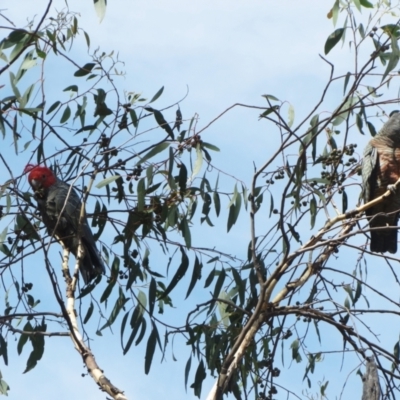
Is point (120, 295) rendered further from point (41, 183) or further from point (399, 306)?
point (399, 306)

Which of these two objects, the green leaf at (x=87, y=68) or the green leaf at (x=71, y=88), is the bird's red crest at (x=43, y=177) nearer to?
the green leaf at (x=71, y=88)


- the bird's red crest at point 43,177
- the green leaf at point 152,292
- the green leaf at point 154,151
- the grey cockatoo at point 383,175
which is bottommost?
the green leaf at point 152,292

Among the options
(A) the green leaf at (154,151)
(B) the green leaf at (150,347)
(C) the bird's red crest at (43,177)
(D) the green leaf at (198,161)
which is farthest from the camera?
(C) the bird's red crest at (43,177)

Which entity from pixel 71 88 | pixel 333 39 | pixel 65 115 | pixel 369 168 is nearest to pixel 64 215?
pixel 65 115

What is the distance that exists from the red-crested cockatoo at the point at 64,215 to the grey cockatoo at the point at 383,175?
1659mm

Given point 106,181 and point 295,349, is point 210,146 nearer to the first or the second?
point 106,181

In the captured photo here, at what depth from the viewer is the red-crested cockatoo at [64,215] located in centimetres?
344

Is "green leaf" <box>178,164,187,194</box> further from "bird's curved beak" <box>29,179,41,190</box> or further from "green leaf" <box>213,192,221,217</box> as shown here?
"bird's curved beak" <box>29,179,41,190</box>

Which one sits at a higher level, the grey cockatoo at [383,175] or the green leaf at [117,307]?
the grey cockatoo at [383,175]

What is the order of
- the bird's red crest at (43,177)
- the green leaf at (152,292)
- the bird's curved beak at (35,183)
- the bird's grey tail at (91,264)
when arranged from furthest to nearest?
the bird's red crest at (43,177), the bird's curved beak at (35,183), the bird's grey tail at (91,264), the green leaf at (152,292)

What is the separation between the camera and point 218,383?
91.7 inches

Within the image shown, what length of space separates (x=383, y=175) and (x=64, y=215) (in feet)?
6.52

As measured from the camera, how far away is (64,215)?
392 cm

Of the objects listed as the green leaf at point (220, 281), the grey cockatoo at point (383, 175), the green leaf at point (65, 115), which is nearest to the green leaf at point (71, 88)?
the green leaf at point (65, 115)
